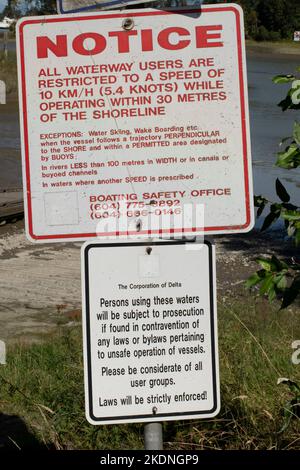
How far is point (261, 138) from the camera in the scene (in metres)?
19.4

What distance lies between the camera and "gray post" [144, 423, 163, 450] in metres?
2.99

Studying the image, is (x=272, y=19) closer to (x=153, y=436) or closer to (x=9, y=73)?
(x=9, y=73)

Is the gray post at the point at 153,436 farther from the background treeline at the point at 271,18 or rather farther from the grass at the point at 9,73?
the background treeline at the point at 271,18

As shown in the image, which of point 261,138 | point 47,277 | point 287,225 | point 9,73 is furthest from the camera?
point 9,73

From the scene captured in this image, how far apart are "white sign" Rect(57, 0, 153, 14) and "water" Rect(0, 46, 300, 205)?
911 cm

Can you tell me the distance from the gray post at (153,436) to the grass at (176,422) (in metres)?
1.13

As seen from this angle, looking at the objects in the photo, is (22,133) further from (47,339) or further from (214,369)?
(47,339)

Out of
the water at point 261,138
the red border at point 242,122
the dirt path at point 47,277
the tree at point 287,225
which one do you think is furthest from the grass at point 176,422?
the water at point 261,138

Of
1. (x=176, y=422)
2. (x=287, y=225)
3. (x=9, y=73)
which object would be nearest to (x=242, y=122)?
(x=287, y=225)

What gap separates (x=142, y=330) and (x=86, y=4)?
3.41 feet

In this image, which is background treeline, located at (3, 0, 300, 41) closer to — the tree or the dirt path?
the dirt path

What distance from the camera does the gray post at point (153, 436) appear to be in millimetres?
2994

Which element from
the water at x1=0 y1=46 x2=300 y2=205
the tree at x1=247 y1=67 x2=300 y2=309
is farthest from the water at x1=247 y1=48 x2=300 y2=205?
the tree at x1=247 y1=67 x2=300 y2=309

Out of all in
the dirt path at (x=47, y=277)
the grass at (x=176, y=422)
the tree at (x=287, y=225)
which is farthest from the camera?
the dirt path at (x=47, y=277)
